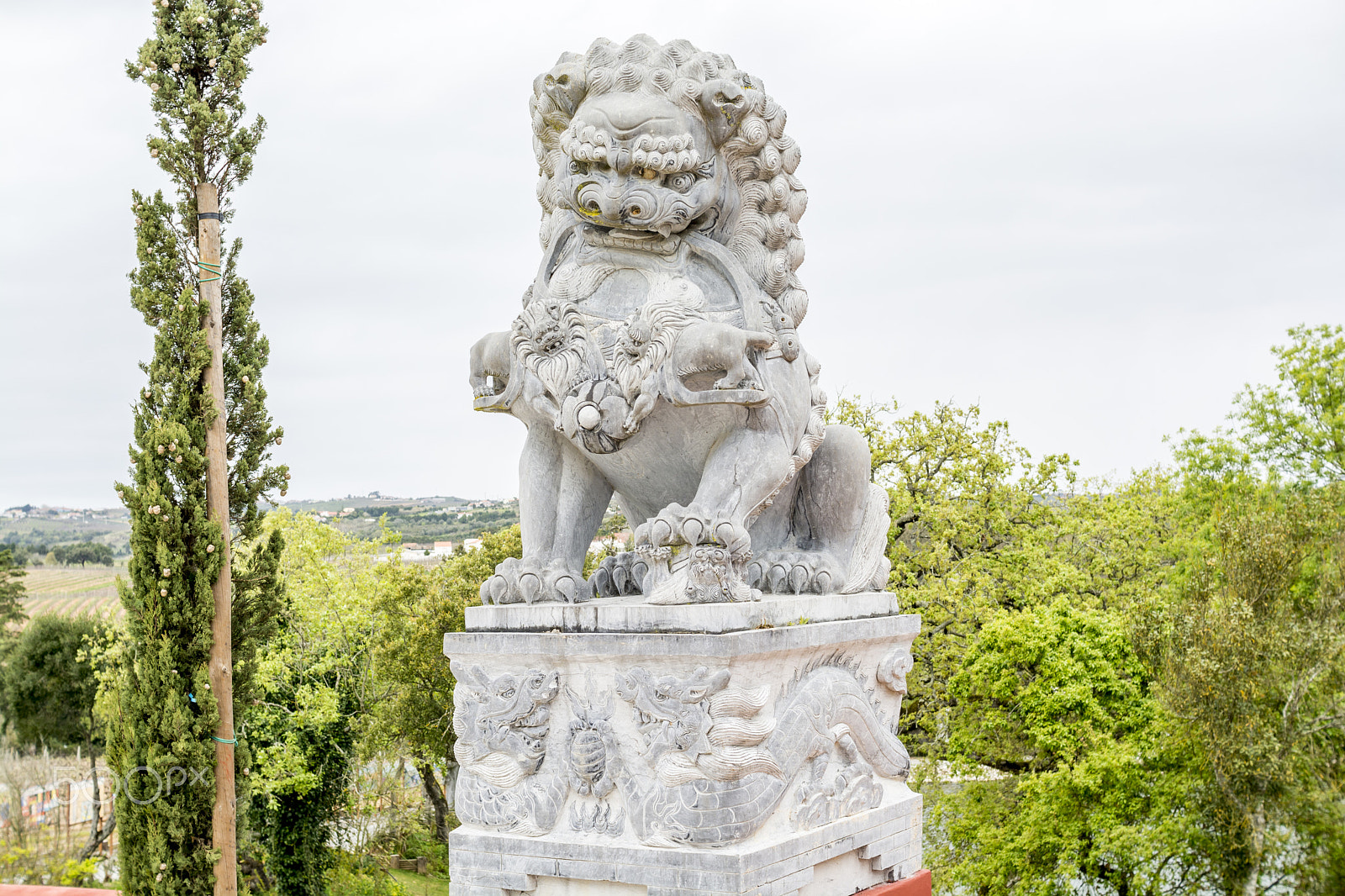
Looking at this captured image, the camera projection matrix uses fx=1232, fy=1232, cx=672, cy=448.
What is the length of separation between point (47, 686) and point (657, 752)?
38.0 meters

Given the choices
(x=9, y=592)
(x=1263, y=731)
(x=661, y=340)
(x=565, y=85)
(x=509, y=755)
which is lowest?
(x=1263, y=731)

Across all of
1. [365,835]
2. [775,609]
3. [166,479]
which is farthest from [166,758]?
[365,835]

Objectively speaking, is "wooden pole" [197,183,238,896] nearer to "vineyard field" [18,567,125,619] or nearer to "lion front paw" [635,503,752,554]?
"lion front paw" [635,503,752,554]

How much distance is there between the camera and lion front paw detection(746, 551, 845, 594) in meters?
4.75

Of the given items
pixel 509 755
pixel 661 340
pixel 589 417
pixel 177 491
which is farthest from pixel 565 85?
pixel 177 491

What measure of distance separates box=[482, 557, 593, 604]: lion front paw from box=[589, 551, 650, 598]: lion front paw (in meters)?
0.33

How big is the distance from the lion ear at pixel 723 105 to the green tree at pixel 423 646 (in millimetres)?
19198

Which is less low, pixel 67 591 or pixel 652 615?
pixel 652 615

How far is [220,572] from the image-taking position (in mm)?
9641

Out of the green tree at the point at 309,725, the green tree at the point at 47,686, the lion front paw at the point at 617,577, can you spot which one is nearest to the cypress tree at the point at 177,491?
the lion front paw at the point at 617,577

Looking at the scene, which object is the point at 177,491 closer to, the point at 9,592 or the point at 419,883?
the point at 419,883

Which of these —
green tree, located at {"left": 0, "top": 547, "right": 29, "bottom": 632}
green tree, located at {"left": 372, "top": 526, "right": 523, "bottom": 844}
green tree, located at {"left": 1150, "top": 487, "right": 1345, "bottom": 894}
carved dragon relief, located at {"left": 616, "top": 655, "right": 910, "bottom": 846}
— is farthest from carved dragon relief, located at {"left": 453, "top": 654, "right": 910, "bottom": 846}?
green tree, located at {"left": 0, "top": 547, "right": 29, "bottom": 632}

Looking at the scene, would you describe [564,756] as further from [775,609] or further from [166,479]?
[166,479]

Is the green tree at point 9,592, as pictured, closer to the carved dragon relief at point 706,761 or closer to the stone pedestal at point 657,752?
the stone pedestal at point 657,752
